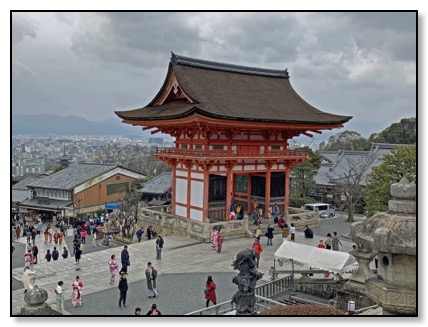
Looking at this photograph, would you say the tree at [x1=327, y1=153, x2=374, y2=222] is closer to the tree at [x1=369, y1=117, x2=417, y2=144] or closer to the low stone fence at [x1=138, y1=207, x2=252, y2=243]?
the tree at [x1=369, y1=117, x2=417, y2=144]

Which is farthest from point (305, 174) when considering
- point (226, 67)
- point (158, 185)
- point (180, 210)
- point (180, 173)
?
point (180, 210)

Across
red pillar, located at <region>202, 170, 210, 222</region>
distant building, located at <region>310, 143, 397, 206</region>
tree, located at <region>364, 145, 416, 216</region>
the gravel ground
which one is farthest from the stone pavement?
distant building, located at <region>310, 143, 397, 206</region>

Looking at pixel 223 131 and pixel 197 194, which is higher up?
pixel 223 131

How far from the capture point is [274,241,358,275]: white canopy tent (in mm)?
13273

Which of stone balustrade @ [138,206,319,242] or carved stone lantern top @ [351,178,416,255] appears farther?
stone balustrade @ [138,206,319,242]

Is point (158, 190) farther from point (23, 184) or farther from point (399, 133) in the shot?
point (399, 133)

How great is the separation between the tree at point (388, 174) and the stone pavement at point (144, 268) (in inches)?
170

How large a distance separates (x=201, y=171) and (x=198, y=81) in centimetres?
531

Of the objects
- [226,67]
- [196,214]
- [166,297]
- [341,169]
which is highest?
[226,67]

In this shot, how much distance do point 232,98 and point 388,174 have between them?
32.4 ft

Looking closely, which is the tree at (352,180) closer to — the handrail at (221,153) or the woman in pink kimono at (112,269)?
the handrail at (221,153)

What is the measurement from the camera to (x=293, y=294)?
547 inches

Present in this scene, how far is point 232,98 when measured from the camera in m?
23.8

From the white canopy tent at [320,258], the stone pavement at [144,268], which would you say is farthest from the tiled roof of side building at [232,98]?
the white canopy tent at [320,258]
